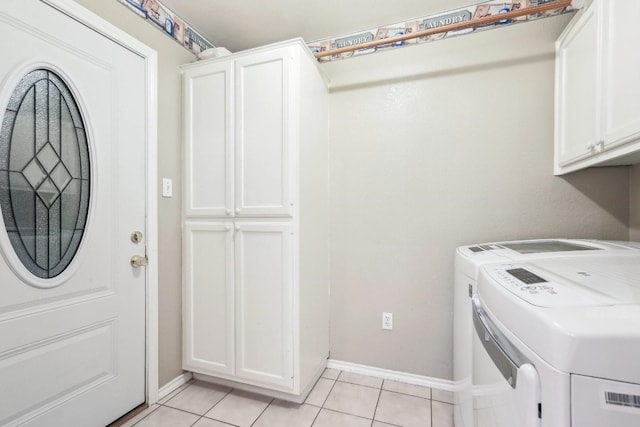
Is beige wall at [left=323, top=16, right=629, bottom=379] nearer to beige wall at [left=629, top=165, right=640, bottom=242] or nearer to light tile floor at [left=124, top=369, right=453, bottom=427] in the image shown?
beige wall at [left=629, top=165, right=640, bottom=242]

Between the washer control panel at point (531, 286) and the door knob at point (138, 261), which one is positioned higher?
the washer control panel at point (531, 286)

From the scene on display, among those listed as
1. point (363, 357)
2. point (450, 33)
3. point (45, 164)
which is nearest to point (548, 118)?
point (450, 33)

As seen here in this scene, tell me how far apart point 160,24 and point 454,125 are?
6.43 ft

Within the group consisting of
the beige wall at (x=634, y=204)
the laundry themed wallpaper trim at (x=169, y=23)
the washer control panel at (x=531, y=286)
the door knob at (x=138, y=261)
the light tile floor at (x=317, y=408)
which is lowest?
the light tile floor at (x=317, y=408)

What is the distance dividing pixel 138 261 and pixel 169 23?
151 centimetres

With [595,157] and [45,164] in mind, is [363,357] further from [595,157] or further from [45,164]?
[45,164]

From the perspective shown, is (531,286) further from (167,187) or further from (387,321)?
(167,187)

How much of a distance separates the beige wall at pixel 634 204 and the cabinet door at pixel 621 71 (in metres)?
0.56

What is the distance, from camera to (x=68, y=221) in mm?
1312

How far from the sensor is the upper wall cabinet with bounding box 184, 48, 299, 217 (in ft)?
5.32

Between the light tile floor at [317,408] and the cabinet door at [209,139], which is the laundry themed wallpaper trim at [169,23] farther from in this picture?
the light tile floor at [317,408]

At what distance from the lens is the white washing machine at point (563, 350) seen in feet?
1.54

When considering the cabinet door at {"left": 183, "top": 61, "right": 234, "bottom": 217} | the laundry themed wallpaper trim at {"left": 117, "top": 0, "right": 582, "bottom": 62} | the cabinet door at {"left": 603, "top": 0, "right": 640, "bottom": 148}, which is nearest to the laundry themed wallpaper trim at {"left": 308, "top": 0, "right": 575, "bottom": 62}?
the laundry themed wallpaper trim at {"left": 117, "top": 0, "right": 582, "bottom": 62}

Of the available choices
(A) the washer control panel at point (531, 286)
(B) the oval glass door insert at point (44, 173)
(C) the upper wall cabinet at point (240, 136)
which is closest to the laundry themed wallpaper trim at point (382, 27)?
(C) the upper wall cabinet at point (240, 136)
